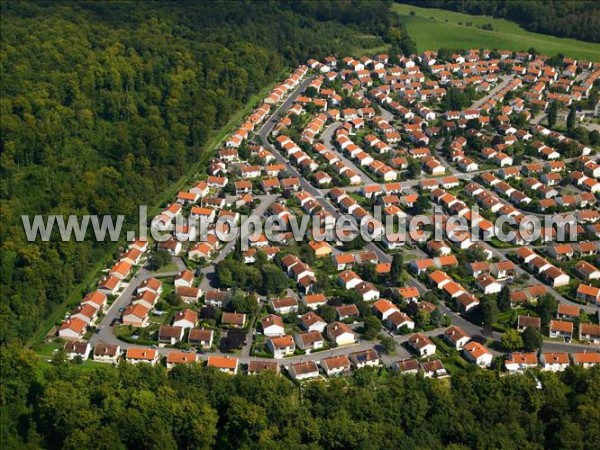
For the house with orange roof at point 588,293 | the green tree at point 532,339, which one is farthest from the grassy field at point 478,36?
the green tree at point 532,339

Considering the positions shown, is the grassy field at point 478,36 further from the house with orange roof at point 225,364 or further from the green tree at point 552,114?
the house with orange roof at point 225,364

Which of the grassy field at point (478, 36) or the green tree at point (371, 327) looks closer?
the green tree at point (371, 327)

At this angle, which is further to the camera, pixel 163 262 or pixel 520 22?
pixel 520 22

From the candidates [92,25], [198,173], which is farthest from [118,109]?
[92,25]

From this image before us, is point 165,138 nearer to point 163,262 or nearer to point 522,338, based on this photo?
point 163,262

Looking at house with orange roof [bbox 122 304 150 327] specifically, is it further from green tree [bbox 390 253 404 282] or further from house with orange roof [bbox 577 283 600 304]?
house with orange roof [bbox 577 283 600 304]

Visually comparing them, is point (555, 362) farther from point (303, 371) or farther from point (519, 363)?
point (303, 371)
